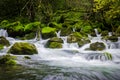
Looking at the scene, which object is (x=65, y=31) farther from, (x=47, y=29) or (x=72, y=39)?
(x=72, y=39)

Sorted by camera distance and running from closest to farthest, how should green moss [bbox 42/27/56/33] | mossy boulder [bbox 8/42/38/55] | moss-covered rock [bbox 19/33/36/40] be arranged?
mossy boulder [bbox 8/42/38/55] → green moss [bbox 42/27/56/33] → moss-covered rock [bbox 19/33/36/40]

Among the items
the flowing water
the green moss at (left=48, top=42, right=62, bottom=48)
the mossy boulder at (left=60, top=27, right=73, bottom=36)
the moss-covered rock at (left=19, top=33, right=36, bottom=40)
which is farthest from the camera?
the mossy boulder at (left=60, top=27, right=73, bottom=36)

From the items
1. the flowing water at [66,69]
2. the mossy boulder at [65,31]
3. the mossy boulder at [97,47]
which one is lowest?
the flowing water at [66,69]

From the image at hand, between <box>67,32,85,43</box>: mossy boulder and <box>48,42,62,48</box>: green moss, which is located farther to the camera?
<box>67,32,85,43</box>: mossy boulder

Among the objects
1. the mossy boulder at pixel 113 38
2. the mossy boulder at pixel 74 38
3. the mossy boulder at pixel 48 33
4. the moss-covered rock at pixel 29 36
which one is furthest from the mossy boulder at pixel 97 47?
the moss-covered rock at pixel 29 36

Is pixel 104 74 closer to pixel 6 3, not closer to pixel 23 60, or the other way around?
pixel 23 60

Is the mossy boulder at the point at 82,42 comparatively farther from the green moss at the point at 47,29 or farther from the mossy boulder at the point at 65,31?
the green moss at the point at 47,29

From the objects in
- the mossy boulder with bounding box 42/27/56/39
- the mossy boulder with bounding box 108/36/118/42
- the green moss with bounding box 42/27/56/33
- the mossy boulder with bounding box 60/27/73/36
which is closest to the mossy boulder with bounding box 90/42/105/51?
the mossy boulder with bounding box 108/36/118/42

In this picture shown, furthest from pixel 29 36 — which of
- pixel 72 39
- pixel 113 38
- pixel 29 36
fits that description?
pixel 113 38

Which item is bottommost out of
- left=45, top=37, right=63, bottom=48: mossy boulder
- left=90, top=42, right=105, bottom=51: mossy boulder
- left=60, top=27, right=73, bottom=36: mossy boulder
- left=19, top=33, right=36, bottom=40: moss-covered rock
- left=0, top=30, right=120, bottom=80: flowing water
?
left=0, top=30, right=120, bottom=80: flowing water

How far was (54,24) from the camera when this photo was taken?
67.4ft

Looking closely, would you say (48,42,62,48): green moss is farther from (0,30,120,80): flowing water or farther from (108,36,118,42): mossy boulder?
(108,36,118,42): mossy boulder

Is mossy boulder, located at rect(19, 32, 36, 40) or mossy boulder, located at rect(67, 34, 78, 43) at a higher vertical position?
mossy boulder, located at rect(19, 32, 36, 40)

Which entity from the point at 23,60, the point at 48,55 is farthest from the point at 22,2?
the point at 23,60
